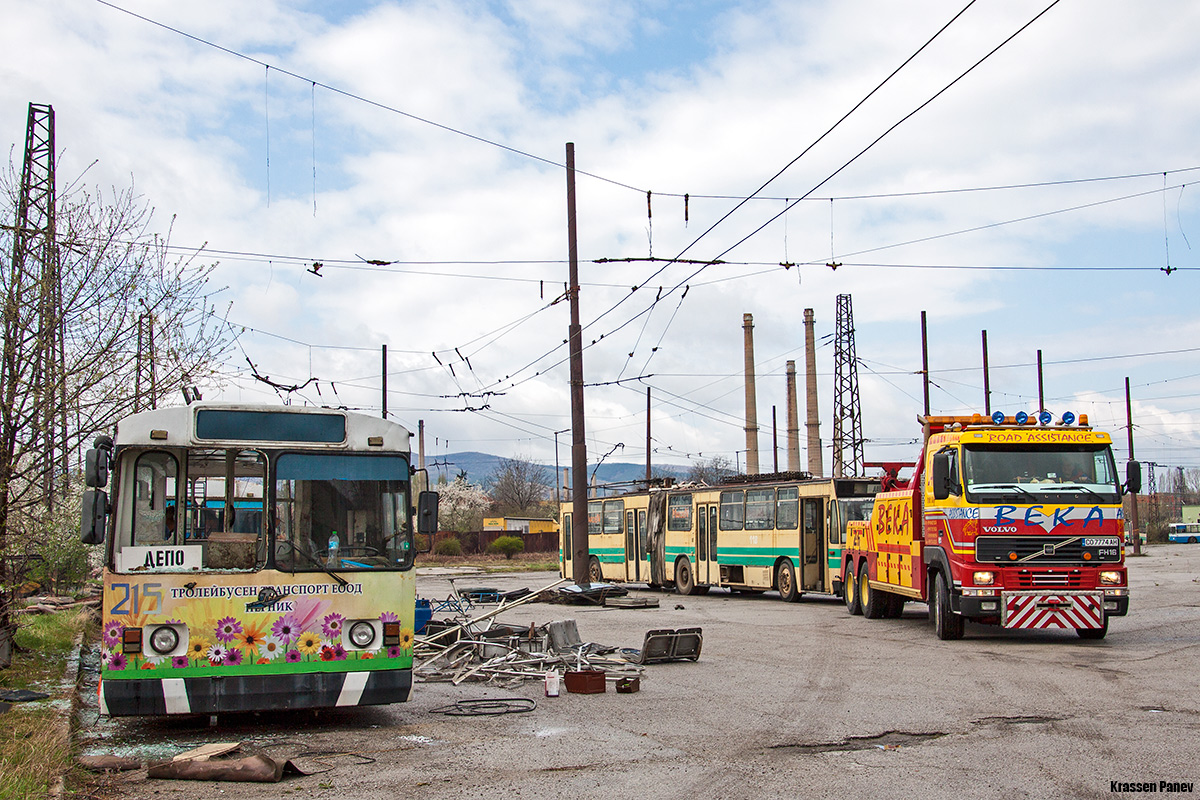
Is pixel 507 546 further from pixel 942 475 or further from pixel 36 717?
pixel 36 717

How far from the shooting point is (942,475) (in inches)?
624

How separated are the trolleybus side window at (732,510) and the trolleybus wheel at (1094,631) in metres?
12.5

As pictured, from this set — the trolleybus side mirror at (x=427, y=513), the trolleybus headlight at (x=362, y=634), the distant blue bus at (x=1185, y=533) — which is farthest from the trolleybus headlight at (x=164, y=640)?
the distant blue bus at (x=1185, y=533)

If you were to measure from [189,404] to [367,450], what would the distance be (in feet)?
4.88

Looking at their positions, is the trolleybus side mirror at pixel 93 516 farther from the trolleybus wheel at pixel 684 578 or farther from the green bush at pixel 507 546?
the green bush at pixel 507 546

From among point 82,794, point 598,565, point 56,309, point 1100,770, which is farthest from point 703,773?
point 598,565

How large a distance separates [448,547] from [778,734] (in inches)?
2268

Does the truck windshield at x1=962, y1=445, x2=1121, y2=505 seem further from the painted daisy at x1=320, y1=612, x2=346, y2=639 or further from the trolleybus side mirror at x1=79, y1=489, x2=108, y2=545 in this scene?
the trolleybus side mirror at x1=79, y1=489, x2=108, y2=545

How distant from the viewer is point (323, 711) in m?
10.6

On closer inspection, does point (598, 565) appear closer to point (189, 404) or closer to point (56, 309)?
point (56, 309)

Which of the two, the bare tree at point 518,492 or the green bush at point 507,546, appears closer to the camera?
the green bush at point 507,546

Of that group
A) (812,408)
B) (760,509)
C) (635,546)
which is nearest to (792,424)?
(812,408)

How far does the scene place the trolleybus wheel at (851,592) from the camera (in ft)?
72.6

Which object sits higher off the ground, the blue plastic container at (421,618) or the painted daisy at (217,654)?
the painted daisy at (217,654)
